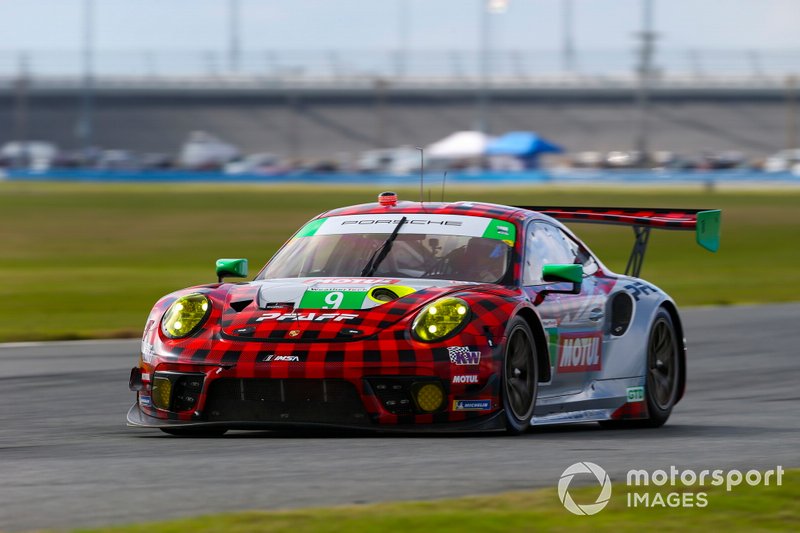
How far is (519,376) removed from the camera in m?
7.60

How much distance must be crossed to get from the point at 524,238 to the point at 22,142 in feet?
299

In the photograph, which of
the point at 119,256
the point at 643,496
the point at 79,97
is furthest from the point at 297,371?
the point at 79,97

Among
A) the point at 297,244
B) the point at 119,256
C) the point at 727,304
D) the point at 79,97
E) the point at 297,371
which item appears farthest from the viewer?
the point at 79,97

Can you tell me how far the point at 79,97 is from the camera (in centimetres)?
10288

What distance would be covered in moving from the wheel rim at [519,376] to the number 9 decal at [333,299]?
2.68ft

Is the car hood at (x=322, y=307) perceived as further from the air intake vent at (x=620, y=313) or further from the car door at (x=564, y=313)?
the air intake vent at (x=620, y=313)

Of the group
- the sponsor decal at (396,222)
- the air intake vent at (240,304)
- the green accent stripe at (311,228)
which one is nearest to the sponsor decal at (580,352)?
the sponsor decal at (396,222)

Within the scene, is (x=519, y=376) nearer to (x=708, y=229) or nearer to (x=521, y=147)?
(x=708, y=229)

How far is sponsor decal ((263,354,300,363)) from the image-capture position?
713 cm

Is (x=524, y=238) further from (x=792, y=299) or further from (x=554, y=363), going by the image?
(x=792, y=299)

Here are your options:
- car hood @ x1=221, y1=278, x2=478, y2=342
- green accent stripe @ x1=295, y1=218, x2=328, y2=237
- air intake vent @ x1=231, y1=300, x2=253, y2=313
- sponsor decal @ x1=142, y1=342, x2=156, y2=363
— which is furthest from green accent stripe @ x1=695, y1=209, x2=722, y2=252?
sponsor decal @ x1=142, y1=342, x2=156, y2=363

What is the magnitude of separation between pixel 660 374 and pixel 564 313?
4.16ft

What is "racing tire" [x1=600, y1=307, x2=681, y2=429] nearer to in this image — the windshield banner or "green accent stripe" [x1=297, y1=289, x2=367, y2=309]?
the windshield banner

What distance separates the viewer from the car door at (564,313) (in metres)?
8.05
